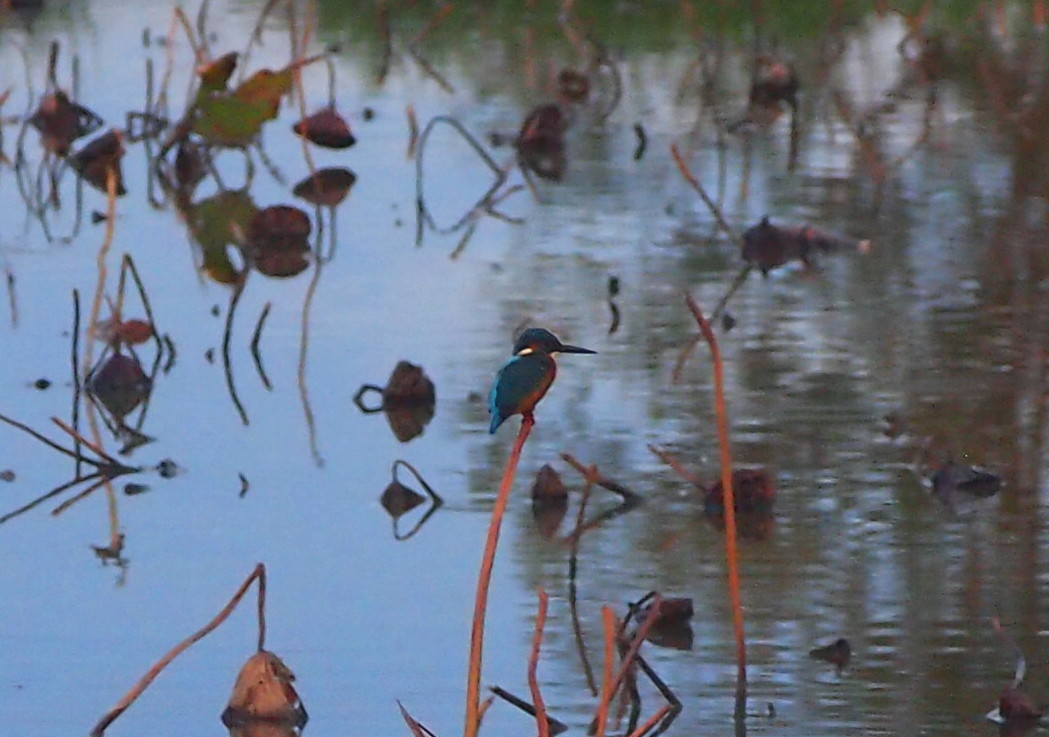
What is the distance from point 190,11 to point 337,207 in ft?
20.6

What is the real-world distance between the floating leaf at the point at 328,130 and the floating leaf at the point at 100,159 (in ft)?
2.14

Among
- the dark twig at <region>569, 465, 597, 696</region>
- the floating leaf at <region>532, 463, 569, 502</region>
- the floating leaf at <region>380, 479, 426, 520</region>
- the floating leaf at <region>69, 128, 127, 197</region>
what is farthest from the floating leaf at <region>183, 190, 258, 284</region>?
the dark twig at <region>569, 465, 597, 696</region>

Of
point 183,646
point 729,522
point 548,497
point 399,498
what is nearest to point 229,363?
point 399,498

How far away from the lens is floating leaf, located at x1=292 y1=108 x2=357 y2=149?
851cm

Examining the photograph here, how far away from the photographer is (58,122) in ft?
29.9

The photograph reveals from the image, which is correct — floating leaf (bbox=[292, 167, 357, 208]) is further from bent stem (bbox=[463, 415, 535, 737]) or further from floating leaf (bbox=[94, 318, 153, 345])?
bent stem (bbox=[463, 415, 535, 737])

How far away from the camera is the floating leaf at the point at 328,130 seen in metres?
8.51

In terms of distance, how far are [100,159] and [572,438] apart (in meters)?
3.87

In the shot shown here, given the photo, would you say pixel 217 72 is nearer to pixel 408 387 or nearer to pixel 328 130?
pixel 328 130

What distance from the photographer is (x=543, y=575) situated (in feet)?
13.4

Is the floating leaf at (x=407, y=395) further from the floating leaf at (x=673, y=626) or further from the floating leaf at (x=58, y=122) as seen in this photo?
the floating leaf at (x=58, y=122)

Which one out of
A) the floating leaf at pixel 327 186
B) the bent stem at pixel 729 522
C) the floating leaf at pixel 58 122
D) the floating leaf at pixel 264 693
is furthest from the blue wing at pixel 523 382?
the floating leaf at pixel 58 122

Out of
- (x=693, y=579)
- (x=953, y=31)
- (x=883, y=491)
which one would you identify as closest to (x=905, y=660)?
(x=693, y=579)

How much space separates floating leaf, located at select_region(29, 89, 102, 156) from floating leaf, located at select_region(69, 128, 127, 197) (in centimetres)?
37
